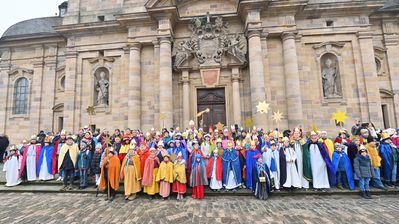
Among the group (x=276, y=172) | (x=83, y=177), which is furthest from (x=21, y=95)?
(x=276, y=172)

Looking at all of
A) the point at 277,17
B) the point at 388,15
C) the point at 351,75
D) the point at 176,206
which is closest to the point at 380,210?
the point at 176,206

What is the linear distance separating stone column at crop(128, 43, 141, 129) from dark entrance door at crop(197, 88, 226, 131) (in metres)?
3.91

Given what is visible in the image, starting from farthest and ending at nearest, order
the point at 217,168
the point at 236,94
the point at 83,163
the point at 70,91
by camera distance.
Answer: the point at 70,91 < the point at 236,94 < the point at 83,163 < the point at 217,168

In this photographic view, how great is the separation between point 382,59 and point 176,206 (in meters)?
18.0

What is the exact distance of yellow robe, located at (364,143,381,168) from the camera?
7.75 meters

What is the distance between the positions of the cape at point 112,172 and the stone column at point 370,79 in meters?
14.5

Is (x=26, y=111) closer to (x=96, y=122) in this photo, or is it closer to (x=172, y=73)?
(x=96, y=122)

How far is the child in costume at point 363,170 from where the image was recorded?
24.1ft

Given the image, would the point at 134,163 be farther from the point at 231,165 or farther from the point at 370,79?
the point at 370,79

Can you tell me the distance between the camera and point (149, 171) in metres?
7.64

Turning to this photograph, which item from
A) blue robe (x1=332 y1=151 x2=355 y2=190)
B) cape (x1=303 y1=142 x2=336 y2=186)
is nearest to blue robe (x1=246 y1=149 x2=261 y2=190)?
cape (x1=303 y1=142 x2=336 y2=186)

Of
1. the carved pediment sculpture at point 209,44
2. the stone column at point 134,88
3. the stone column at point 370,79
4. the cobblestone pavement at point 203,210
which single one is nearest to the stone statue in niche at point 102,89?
the stone column at point 134,88

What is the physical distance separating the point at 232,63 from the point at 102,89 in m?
9.24

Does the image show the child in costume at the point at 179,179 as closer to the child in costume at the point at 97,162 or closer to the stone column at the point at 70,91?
the child in costume at the point at 97,162
